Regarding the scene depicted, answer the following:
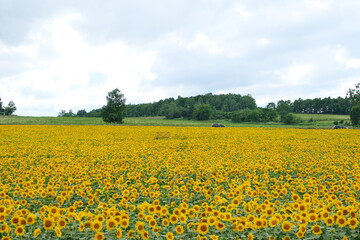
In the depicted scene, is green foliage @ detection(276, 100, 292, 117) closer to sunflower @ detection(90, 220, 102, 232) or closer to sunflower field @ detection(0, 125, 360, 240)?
sunflower field @ detection(0, 125, 360, 240)

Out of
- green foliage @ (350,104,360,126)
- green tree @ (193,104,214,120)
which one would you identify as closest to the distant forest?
green tree @ (193,104,214,120)

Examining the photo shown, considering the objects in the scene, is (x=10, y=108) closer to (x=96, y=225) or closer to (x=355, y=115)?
(x=355, y=115)

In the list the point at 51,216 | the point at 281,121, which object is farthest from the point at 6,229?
the point at 281,121

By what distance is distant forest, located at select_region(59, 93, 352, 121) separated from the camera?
12425 centimetres

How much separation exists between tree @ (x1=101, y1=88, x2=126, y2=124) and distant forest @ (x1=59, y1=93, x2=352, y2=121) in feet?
166

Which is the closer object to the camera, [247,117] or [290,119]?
[290,119]

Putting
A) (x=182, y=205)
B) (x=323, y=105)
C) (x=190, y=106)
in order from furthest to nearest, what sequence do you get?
1. (x=323, y=105)
2. (x=190, y=106)
3. (x=182, y=205)

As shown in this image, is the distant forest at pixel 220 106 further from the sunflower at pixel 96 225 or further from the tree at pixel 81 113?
the sunflower at pixel 96 225

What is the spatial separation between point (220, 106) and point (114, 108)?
102396 mm

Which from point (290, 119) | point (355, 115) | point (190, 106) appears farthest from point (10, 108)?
point (355, 115)

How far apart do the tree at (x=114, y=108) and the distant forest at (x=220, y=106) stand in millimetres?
50729

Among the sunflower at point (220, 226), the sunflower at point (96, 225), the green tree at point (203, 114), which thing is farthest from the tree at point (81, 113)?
the sunflower at point (220, 226)

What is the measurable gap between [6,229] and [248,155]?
41.4 feet

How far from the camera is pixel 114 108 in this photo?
65500 mm
